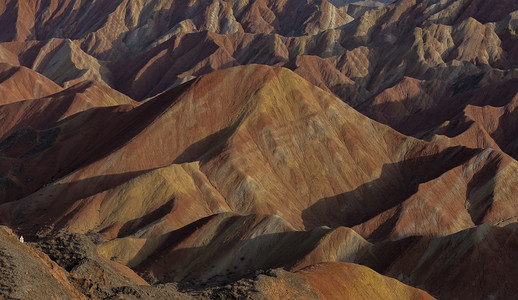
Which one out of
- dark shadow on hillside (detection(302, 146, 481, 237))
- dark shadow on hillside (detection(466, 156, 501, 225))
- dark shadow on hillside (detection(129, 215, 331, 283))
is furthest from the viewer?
Answer: dark shadow on hillside (detection(466, 156, 501, 225))

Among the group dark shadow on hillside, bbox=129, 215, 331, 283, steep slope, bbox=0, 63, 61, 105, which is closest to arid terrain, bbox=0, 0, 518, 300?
dark shadow on hillside, bbox=129, 215, 331, 283

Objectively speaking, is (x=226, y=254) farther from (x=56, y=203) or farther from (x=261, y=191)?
(x=56, y=203)

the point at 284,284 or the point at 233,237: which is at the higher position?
the point at 284,284

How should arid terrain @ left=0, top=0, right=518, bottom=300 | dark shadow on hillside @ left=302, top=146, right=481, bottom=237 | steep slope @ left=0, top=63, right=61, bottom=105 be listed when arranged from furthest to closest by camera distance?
steep slope @ left=0, top=63, right=61, bottom=105, dark shadow on hillside @ left=302, top=146, right=481, bottom=237, arid terrain @ left=0, top=0, right=518, bottom=300

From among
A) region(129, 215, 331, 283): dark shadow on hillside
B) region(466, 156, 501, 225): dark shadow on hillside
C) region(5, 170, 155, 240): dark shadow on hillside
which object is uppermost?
region(129, 215, 331, 283): dark shadow on hillside

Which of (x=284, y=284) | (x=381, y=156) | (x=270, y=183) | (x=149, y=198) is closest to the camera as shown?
(x=284, y=284)

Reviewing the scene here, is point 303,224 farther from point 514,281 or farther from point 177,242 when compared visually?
point 514,281

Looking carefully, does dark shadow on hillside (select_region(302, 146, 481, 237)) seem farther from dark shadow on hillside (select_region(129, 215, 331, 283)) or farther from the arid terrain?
dark shadow on hillside (select_region(129, 215, 331, 283))

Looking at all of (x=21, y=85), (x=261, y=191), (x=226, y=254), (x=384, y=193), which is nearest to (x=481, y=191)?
(x=384, y=193)

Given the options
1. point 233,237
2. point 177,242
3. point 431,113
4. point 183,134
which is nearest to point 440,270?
point 233,237

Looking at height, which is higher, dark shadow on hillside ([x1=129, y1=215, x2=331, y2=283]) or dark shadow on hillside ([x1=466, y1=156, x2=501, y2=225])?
dark shadow on hillside ([x1=129, y1=215, x2=331, y2=283])

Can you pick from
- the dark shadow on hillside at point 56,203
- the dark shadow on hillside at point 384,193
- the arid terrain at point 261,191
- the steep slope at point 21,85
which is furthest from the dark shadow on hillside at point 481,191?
the steep slope at point 21,85
